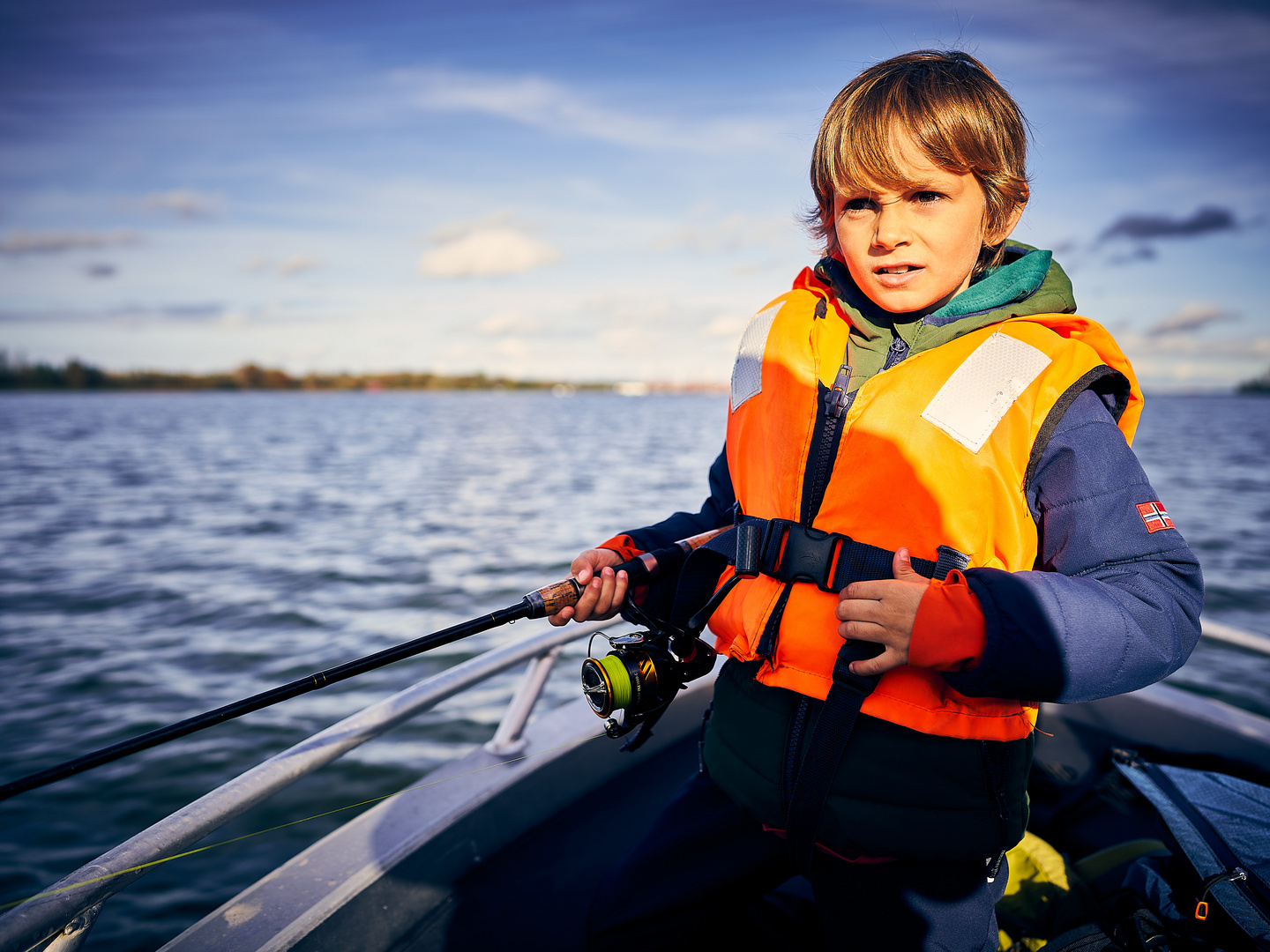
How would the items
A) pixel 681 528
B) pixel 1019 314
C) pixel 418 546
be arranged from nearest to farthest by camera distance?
pixel 1019 314
pixel 681 528
pixel 418 546

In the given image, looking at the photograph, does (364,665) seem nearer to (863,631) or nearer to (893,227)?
(863,631)

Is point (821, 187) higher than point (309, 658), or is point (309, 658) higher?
point (821, 187)

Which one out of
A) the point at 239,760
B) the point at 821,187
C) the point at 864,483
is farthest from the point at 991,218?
the point at 239,760

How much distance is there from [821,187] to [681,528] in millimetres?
993

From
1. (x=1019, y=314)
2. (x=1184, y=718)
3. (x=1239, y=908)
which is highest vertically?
(x=1019, y=314)

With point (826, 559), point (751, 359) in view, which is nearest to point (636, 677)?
point (826, 559)

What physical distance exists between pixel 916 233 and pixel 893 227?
0.17 ft

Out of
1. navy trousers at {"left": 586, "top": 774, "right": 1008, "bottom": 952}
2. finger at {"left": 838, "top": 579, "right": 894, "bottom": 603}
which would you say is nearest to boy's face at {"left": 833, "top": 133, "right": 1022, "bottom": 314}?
finger at {"left": 838, "top": 579, "right": 894, "bottom": 603}

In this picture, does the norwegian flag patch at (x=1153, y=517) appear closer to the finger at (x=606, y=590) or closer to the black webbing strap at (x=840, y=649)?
the black webbing strap at (x=840, y=649)

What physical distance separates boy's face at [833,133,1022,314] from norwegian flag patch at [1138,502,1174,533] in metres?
0.59

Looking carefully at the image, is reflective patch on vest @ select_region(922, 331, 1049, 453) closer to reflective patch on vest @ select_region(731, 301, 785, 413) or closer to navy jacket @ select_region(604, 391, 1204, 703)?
navy jacket @ select_region(604, 391, 1204, 703)

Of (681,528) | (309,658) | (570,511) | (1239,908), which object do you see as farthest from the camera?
(570,511)

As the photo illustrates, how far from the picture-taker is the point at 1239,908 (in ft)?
5.55

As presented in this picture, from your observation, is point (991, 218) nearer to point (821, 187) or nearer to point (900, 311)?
point (900, 311)
